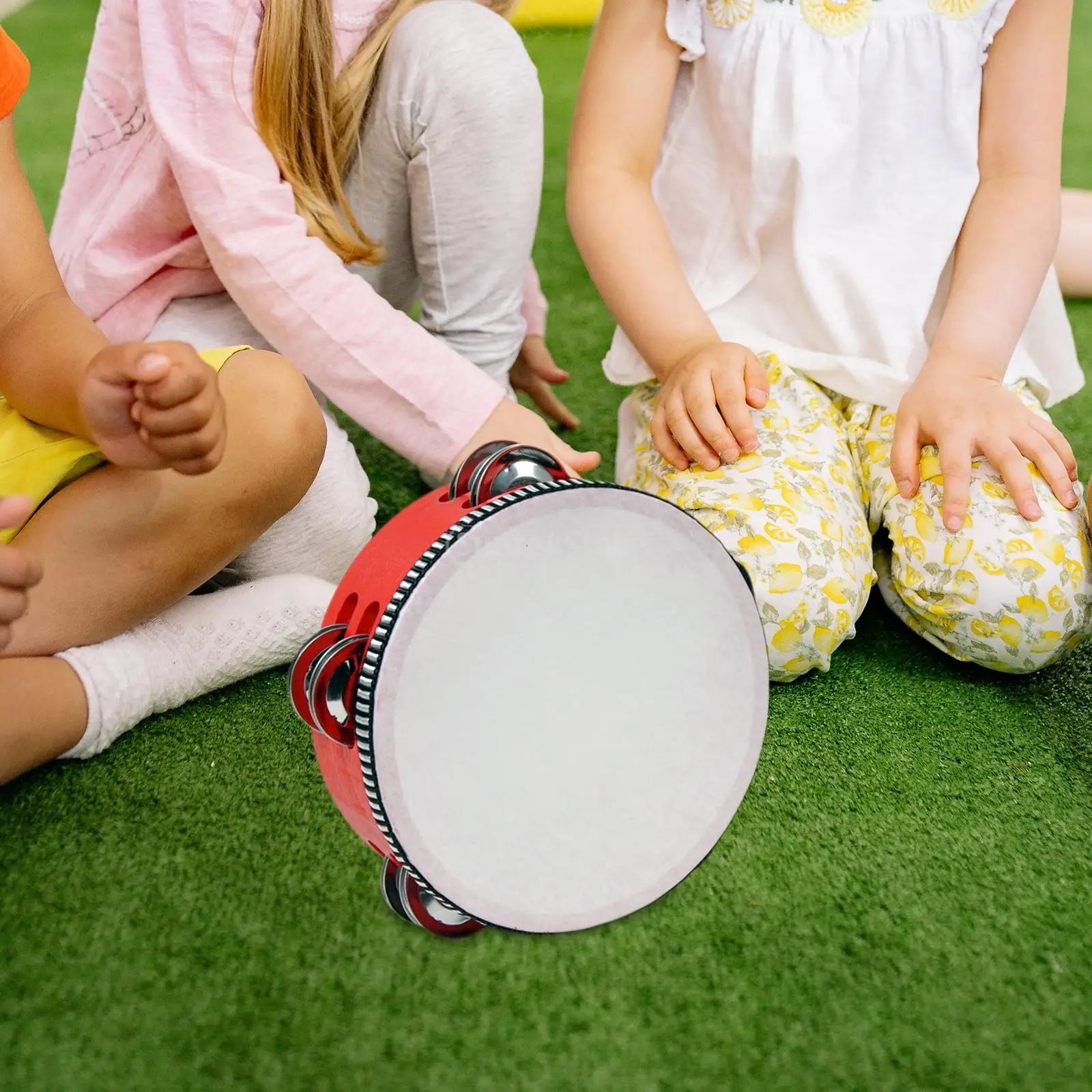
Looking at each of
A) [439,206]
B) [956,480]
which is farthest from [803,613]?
[439,206]

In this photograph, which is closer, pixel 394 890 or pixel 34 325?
pixel 394 890

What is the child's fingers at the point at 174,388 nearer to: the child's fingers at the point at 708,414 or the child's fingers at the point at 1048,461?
the child's fingers at the point at 708,414

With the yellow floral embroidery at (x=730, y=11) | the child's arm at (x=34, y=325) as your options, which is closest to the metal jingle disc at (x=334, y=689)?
the child's arm at (x=34, y=325)

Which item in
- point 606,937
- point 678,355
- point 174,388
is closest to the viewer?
point 174,388

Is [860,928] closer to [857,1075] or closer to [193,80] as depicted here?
[857,1075]

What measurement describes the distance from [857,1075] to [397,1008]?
0.79ft

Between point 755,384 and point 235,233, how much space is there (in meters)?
0.42

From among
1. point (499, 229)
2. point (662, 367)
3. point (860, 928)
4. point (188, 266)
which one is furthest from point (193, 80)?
point (860, 928)

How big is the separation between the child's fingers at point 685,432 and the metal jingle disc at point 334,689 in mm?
383

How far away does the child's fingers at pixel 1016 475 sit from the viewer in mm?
785

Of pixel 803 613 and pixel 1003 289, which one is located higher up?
pixel 1003 289

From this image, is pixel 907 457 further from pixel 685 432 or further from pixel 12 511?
pixel 12 511

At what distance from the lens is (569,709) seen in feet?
1.77

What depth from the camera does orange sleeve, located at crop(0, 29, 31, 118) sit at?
0.76 meters
